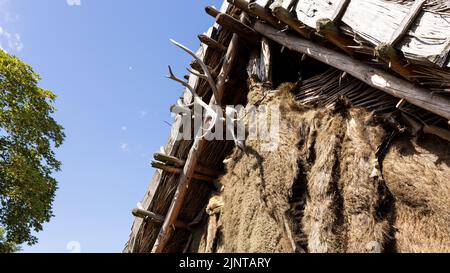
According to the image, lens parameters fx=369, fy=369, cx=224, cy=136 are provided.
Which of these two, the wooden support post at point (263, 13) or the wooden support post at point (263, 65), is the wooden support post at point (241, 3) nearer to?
the wooden support post at point (263, 13)

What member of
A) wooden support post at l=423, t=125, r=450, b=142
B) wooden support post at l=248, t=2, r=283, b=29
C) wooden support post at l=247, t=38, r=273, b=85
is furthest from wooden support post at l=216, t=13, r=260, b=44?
wooden support post at l=423, t=125, r=450, b=142

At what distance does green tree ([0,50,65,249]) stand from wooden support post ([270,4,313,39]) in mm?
9399

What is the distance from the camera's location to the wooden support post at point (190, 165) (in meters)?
3.99

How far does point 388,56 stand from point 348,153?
789 mm

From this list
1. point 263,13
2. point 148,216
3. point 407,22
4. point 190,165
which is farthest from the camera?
point 148,216

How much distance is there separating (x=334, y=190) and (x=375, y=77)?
0.81 m

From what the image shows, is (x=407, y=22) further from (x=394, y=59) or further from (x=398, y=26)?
(x=394, y=59)

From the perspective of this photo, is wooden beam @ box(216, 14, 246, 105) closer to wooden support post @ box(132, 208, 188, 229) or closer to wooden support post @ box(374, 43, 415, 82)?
wooden support post @ box(132, 208, 188, 229)

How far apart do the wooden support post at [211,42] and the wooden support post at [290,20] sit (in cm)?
108

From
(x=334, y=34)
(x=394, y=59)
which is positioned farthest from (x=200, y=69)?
(x=394, y=59)

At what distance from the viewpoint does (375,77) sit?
2488 millimetres

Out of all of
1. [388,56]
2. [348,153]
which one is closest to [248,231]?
Result: [348,153]

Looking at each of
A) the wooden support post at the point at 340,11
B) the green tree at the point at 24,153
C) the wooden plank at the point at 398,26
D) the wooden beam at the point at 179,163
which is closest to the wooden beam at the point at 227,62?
the wooden beam at the point at 179,163

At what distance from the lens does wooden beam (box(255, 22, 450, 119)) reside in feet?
6.85
